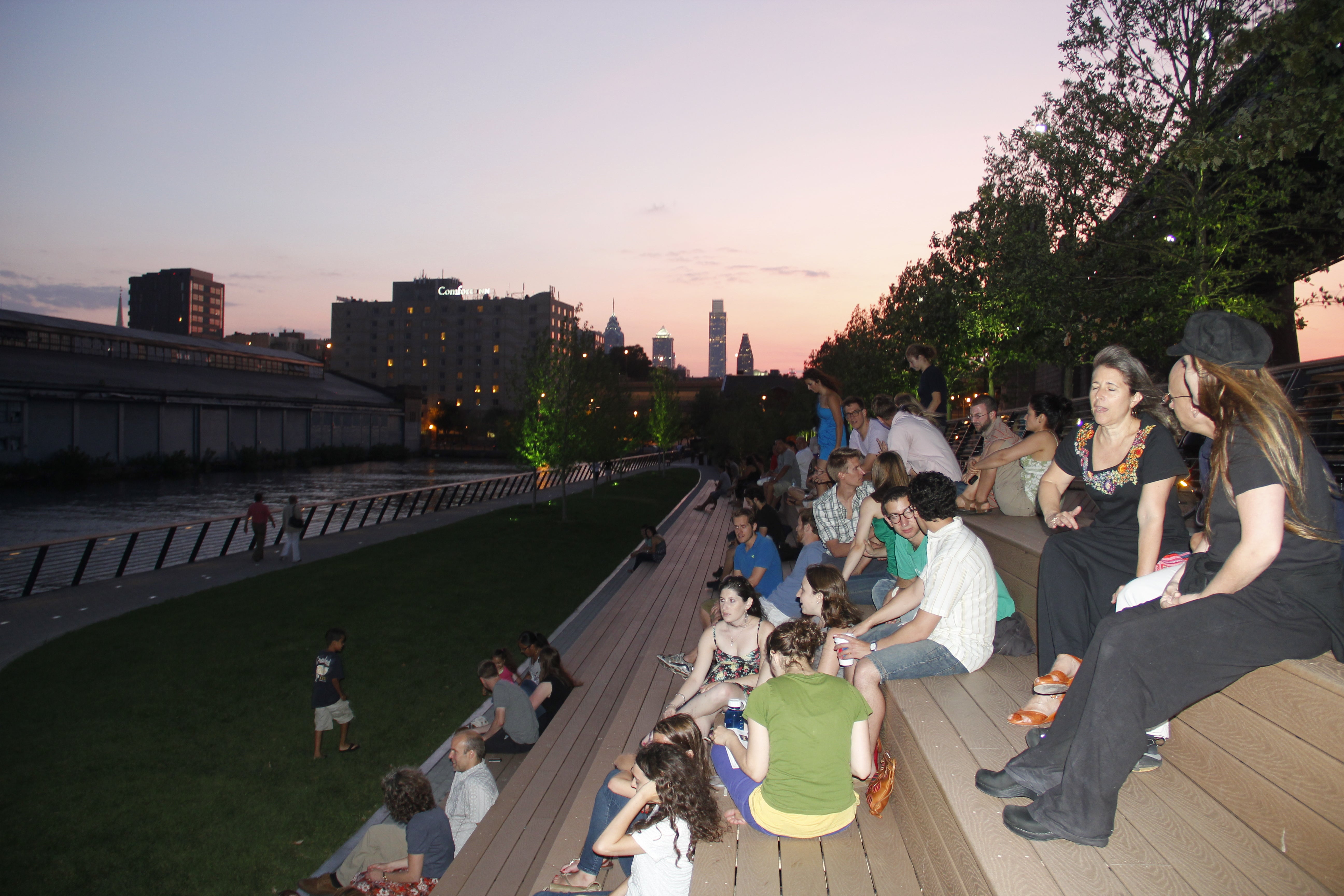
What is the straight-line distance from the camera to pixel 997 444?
23.4 ft

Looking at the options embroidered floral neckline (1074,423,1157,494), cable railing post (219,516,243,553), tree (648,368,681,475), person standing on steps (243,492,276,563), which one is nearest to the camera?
embroidered floral neckline (1074,423,1157,494)

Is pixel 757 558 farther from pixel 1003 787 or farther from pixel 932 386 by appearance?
pixel 1003 787

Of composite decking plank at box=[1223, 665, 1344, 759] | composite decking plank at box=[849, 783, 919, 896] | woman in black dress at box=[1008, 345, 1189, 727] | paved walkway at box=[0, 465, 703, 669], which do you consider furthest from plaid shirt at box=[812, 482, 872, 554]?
paved walkway at box=[0, 465, 703, 669]

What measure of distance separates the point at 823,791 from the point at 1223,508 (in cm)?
192

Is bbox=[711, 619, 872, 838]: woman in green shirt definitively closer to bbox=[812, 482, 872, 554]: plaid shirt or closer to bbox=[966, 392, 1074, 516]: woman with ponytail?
bbox=[966, 392, 1074, 516]: woman with ponytail

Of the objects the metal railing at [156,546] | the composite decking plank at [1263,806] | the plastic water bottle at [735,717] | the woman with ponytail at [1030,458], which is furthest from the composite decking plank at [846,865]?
the metal railing at [156,546]

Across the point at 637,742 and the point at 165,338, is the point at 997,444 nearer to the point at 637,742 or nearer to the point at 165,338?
the point at 637,742

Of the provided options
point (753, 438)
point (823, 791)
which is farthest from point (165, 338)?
point (823, 791)

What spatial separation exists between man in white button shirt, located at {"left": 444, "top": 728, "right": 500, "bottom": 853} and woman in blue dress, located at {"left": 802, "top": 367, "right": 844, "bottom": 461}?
5.31 m

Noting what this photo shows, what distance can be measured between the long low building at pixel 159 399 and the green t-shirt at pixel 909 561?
60386mm

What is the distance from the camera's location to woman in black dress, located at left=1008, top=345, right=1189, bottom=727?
3162 millimetres

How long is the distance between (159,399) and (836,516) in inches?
2553

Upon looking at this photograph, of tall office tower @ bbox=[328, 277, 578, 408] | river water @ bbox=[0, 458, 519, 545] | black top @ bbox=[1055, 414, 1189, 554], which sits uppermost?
tall office tower @ bbox=[328, 277, 578, 408]

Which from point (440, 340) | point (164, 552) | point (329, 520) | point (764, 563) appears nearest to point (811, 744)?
point (764, 563)
